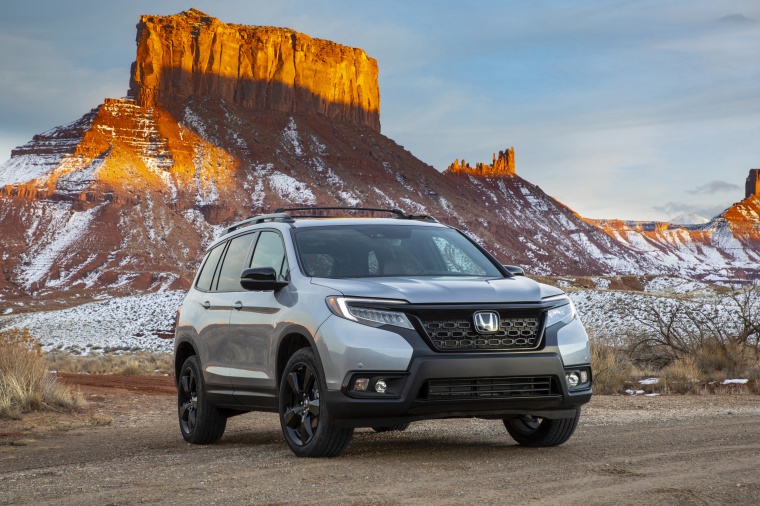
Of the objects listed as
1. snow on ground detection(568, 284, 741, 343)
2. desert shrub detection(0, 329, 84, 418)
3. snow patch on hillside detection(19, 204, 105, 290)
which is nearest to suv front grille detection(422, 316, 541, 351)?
desert shrub detection(0, 329, 84, 418)

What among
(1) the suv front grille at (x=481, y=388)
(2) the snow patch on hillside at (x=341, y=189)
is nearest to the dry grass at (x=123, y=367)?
(1) the suv front grille at (x=481, y=388)

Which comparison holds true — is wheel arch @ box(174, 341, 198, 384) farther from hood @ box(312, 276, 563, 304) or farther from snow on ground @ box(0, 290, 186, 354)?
snow on ground @ box(0, 290, 186, 354)

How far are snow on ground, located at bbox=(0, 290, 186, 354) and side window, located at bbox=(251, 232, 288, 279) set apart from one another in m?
35.4

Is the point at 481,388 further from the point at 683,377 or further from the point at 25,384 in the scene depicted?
the point at 683,377

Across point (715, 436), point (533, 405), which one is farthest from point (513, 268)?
point (715, 436)

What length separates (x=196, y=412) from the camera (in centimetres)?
935

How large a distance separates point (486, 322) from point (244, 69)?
150 metres

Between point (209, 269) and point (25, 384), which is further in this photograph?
point (25, 384)

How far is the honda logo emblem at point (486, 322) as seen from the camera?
22.4 feet

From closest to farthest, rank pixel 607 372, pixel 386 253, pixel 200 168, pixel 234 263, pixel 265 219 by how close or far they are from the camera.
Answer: pixel 386 253, pixel 265 219, pixel 234 263, pixel 607 372, pixel 200 168

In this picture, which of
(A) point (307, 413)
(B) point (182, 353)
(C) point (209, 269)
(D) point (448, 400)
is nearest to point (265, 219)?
(C) point (209, 269)

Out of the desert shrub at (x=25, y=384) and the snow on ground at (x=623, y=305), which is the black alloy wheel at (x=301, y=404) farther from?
the snow on ground at (x=623, y=305)

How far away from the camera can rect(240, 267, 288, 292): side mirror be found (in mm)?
7594

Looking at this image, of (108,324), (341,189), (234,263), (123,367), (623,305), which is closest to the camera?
(234,263)
